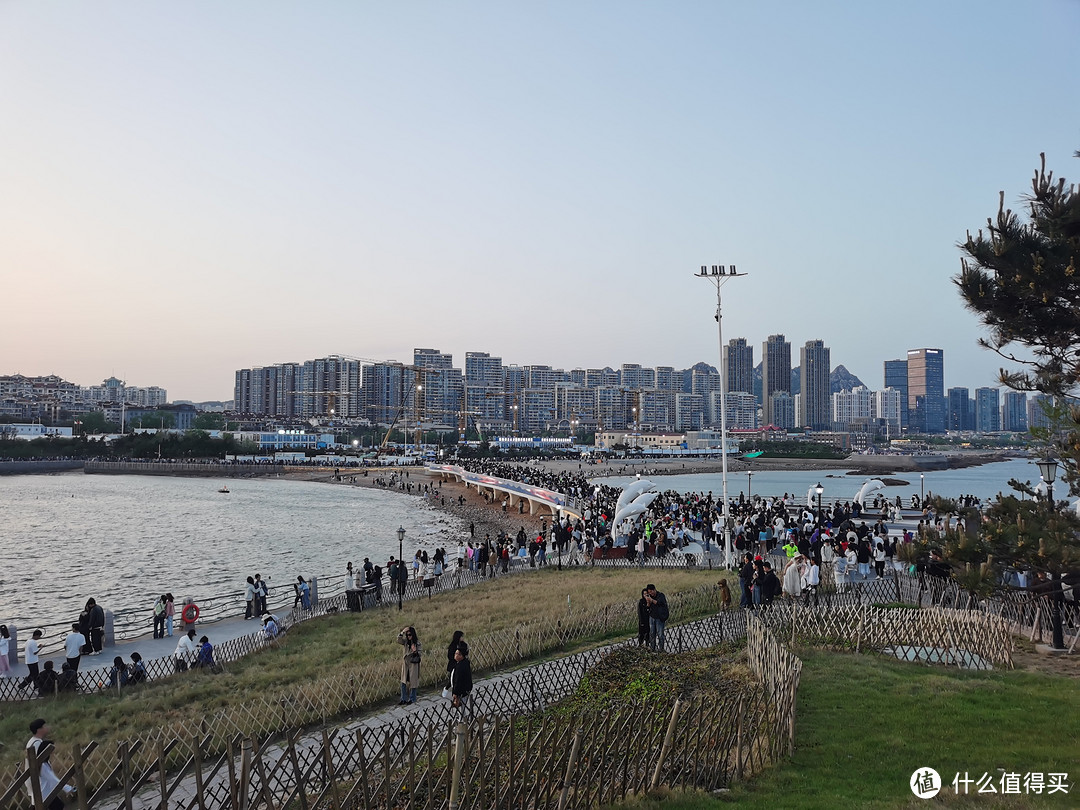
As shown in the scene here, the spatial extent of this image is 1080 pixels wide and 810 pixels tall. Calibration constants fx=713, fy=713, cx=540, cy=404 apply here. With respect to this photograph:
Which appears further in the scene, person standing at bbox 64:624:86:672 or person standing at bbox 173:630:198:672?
person standing at bbox 173:630:198:672

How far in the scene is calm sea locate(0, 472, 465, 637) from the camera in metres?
30.7

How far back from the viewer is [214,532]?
51094 mm

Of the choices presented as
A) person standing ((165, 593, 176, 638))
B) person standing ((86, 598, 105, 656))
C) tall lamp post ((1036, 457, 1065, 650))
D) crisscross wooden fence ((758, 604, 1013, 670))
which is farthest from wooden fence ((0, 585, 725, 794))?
tall lamp post ((1036, 457, 1065, 650))

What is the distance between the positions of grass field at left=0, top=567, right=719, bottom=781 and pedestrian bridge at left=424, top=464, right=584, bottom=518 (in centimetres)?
1521

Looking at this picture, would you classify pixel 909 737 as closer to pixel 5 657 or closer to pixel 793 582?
pixel 793 582

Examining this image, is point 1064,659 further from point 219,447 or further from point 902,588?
point 219,447

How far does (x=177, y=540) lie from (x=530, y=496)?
2366cm

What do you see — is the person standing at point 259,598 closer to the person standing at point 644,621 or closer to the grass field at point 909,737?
the person standing at point 644,621

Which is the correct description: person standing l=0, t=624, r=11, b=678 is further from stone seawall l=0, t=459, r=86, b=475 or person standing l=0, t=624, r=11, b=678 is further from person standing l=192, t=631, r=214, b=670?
stone seawall l=0, t=459, r=86, b=475

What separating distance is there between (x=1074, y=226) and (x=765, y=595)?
34.7 feet

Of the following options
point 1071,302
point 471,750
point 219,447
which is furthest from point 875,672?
point 219,447

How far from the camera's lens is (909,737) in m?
8.91

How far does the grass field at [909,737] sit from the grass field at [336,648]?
6.21 meters

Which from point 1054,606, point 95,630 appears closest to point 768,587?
point 1054,606
